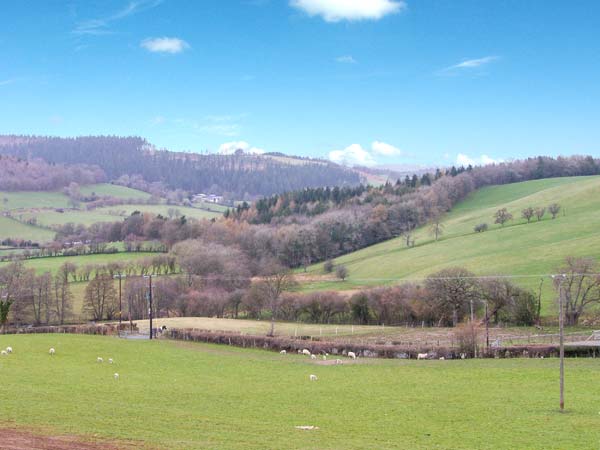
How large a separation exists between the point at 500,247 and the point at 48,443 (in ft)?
305

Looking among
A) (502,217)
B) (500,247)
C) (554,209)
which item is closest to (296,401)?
(500,247)

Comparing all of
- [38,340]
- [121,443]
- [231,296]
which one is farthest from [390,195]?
[121,443]

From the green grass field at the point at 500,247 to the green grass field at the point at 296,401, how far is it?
3795cm

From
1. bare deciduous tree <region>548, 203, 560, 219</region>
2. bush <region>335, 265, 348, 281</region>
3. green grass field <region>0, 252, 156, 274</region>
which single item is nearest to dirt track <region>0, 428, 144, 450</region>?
bush <region>335, 265, 348, 281</region>

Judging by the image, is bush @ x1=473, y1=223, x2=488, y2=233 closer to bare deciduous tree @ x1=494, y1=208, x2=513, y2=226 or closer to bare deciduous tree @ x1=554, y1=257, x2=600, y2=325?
bare deciduous tree @ x1=494, y1=208, x2=513, y2=226

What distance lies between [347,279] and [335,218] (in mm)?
42415

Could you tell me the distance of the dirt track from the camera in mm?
20077

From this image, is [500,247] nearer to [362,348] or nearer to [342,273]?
[342,273]

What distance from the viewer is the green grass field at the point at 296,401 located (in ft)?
78.8

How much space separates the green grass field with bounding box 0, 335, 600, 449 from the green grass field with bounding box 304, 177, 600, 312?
124 feet

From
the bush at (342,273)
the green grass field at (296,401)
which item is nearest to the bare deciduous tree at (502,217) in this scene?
the bush at (342,273)

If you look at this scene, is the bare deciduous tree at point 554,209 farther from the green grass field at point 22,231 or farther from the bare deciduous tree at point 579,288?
the green grass field at point 22,231

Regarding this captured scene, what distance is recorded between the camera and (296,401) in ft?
111

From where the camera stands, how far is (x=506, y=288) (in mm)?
76812
